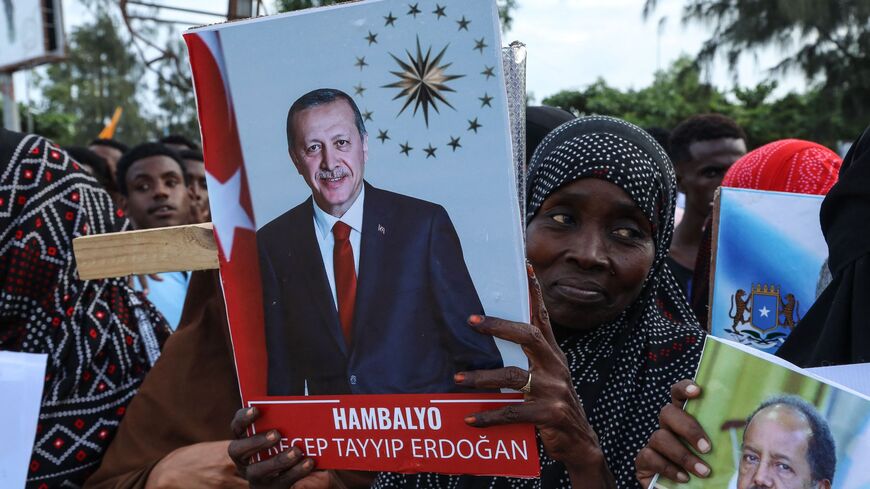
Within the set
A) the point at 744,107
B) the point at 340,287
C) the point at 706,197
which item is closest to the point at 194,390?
the point at 340,287

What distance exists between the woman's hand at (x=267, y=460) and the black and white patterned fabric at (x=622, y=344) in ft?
1.43

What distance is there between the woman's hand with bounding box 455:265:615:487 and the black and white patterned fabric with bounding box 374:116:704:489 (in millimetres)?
332

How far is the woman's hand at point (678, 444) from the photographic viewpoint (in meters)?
1.22

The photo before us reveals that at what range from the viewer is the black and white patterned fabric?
71.9 inches

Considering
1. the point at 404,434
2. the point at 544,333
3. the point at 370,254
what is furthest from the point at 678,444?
the point at 370,254

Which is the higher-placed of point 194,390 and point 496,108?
point 496,108

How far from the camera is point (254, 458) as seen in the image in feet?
5.17

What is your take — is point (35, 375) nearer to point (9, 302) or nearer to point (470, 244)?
point (9, 302)

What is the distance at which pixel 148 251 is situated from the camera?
5.52 feet

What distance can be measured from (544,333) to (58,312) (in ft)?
4.91

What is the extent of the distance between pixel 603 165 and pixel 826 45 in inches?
775

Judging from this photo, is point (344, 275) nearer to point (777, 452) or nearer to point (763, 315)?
point (777, 452)

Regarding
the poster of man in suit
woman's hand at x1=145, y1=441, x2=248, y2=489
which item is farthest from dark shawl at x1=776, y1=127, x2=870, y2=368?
woman's hand at x1=145, y1=441, x2=248, y2=489

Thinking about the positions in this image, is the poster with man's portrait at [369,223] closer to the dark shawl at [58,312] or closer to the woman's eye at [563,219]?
the woman's eye at [563,219]
